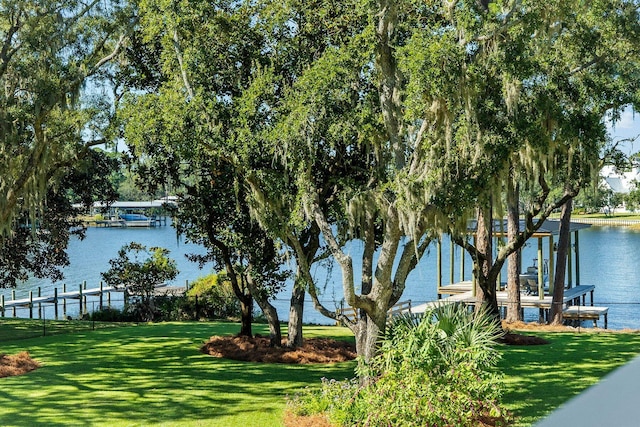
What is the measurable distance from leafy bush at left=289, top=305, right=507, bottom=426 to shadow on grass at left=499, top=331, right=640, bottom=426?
1040mm

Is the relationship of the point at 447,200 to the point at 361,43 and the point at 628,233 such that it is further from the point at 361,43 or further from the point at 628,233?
the point at 628,233

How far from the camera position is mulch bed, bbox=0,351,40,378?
1275cm

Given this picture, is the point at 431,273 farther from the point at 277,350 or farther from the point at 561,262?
the point at 277,350

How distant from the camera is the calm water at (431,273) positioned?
3111 cm

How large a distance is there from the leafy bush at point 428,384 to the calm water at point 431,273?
6465 mm

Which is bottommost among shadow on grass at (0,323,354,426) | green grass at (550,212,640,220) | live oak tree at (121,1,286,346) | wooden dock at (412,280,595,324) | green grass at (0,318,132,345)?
shadow on grass at (0,323,354,426)

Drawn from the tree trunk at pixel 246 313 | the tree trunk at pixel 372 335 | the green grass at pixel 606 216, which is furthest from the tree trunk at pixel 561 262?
the green grass at pixel 606 216

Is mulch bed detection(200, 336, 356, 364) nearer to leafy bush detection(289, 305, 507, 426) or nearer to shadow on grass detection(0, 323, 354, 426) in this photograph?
shadow on grass detection(0, 323, 354, 426)

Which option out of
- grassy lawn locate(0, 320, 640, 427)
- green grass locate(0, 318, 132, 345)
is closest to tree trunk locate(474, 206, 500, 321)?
grassy lawn locate(0, 320, 640, 427)

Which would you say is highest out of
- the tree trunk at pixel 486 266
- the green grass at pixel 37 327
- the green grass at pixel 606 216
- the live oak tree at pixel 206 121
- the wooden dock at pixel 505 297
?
the green grass at pixel 606 216

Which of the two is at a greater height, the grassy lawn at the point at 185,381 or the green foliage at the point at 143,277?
the green foliage at the point at 143,277

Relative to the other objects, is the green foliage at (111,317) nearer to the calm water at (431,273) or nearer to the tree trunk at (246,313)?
the calm water at (431,273)

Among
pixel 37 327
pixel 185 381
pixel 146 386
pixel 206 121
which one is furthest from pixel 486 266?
pixel 37 327

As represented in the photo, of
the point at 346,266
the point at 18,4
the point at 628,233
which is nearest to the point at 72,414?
the point at 346,266
